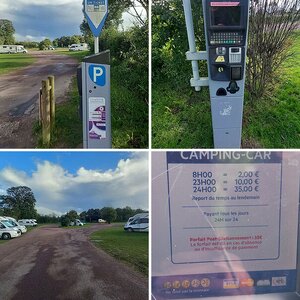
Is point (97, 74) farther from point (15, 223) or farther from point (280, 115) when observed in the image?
point (280, 115)

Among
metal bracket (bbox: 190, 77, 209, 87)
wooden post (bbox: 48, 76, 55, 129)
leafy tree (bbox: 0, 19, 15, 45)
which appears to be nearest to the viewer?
leafy tree (bbox: 0, 19, 15, 45)

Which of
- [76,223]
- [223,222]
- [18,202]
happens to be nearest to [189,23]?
[223,222]

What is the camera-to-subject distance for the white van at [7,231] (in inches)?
132

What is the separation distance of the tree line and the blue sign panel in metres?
0.84

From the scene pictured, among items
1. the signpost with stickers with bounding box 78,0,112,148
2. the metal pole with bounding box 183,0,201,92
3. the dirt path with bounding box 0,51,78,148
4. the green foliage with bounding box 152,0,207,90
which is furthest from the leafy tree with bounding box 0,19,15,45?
the metal pole with bounding box 183,0,201,92

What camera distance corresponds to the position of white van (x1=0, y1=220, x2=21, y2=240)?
334 cm

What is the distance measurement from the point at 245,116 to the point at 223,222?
76cm

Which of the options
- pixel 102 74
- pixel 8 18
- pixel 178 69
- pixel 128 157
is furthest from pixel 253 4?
pixel 8 18

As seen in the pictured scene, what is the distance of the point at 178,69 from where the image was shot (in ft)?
11.3

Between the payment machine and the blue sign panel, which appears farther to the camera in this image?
the blue sign panel

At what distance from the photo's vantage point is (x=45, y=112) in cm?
332

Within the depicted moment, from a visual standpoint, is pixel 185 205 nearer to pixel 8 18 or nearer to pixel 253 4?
pixel 253 4

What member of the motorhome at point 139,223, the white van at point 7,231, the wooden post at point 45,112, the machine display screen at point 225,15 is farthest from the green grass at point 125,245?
the machine display screen at point 225,15

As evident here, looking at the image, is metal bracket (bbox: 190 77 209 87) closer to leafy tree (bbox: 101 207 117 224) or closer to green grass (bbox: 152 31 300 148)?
green grass (bbox: 152 31 300 148)
